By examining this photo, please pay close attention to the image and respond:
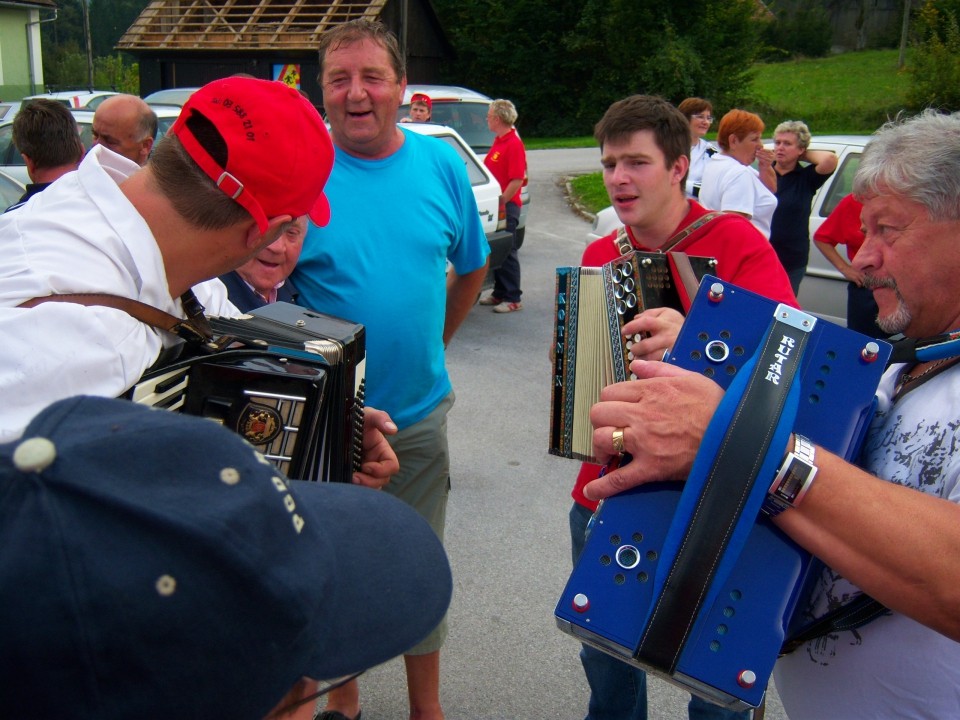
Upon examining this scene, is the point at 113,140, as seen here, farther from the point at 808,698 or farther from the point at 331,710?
the point at 808,698

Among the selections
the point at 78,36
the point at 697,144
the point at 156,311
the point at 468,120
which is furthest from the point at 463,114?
the point at 78,36

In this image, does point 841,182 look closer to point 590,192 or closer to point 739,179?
point 739,179

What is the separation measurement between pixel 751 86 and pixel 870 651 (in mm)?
33632

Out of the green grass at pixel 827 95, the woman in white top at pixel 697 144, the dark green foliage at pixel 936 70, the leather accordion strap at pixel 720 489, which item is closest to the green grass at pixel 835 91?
the green grass at pixel 827 95

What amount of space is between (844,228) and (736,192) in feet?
2.80

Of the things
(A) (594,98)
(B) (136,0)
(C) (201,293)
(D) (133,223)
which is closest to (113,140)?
(C) (201,293)

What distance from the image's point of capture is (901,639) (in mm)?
1495

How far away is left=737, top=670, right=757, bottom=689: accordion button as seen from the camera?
54.9 inches

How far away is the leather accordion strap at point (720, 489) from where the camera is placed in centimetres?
135

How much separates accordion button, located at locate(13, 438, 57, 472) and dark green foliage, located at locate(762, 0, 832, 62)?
52.7 meters

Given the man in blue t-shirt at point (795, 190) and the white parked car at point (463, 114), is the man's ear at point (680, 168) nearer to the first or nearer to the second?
the man in blue t-shirt at point (795, 190)

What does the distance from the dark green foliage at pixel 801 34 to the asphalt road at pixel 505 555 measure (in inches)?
1869

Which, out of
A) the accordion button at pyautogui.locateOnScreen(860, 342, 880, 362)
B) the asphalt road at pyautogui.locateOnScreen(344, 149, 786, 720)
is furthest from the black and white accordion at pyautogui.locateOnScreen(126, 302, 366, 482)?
the asphalt road at pyautogui.locateOnScreen(344, 149, 786, 720)

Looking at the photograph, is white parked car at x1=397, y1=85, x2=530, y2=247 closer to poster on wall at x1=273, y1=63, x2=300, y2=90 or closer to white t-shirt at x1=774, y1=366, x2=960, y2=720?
white t-shirt at x1=774, y1=366, x2=960, y2=720
